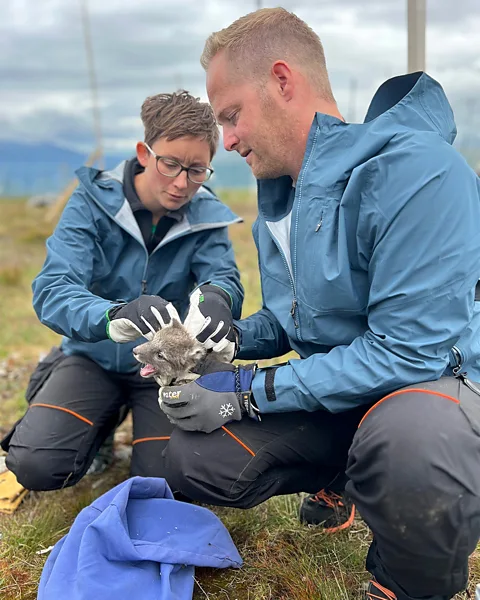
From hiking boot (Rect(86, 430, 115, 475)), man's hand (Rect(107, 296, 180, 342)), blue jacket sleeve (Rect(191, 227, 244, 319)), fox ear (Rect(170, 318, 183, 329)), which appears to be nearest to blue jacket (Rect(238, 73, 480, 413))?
fox ear (Rect(170, 318, 183, 329))

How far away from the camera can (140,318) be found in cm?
278

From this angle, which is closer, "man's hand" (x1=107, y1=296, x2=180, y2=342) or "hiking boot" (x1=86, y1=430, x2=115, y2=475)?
"man's hand" (x1=107, y1=296, x2=180, y2=342)

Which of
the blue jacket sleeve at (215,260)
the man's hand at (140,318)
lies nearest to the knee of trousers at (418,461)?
the man's hand at (140,318)

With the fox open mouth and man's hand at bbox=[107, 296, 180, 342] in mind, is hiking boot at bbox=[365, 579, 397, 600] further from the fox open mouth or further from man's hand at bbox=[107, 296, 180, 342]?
man's hand at bbox=[107, 296, 180, 342]

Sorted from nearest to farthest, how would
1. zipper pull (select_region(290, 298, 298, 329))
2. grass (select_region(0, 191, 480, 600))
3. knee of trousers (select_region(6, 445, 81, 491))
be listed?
1. grass (select_region(0, 191, 480, 600))
2. zipper pull (select_region(290, 298, 298, 329))
3. knee of trousers (select_region(6, 445, 81, 491))

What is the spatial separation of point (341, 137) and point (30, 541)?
8.01 ft

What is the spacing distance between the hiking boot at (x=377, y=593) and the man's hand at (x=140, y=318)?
138 cm

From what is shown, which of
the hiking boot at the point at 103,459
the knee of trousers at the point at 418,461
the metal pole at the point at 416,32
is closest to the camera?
the knee of trousers at the point at 418,461

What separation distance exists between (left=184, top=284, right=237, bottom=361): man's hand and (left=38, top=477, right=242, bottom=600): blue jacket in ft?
2.32

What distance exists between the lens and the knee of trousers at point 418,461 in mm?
2006

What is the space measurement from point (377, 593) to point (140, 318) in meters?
1.52

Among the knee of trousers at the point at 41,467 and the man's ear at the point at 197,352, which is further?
the knee of trousers at the point at 41,467

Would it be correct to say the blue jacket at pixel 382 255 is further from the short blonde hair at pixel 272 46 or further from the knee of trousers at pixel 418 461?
the short blonde hair at pixel 272 46

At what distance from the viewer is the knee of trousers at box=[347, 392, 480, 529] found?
79.0 inches
